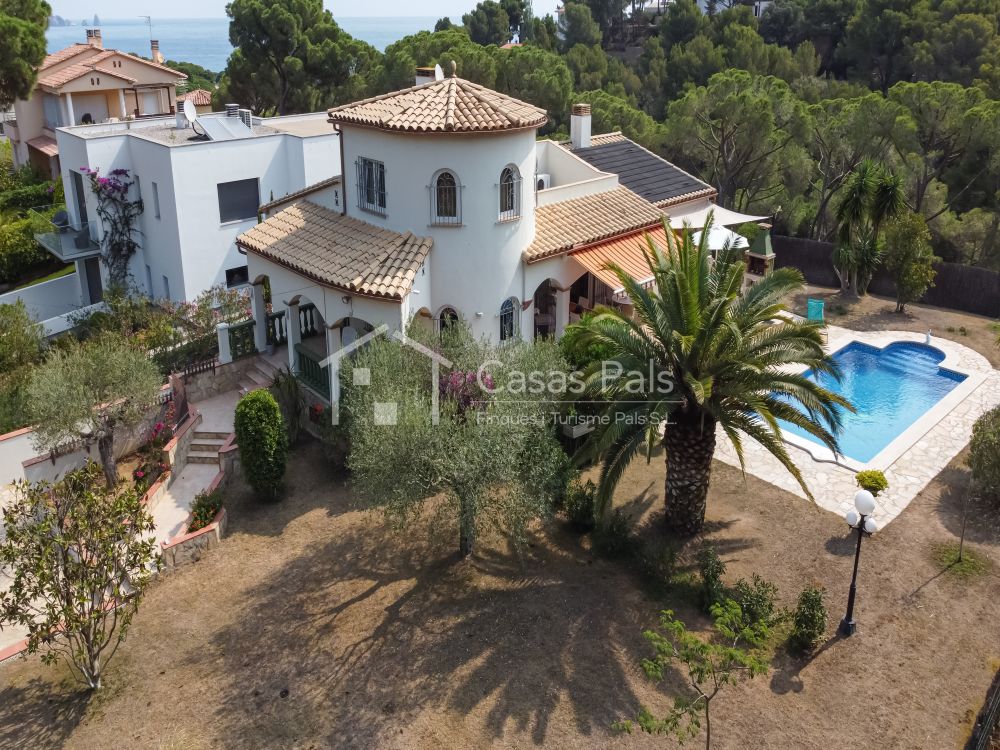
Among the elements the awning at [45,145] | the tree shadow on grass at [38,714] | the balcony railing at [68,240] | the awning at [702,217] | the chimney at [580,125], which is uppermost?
the chimney at [580,125]

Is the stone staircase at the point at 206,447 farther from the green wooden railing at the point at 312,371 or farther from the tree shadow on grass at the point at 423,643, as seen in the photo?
the tree shadow on grass at the point at 423,643

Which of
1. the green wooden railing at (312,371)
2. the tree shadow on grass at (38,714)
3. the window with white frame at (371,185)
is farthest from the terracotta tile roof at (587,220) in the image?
the tree shadow on grass at (38,714)

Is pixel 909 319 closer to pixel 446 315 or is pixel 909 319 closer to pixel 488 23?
pixel 446 315

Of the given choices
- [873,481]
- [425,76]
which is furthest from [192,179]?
[873,481]

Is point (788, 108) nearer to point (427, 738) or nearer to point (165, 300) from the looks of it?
point (165, 300)

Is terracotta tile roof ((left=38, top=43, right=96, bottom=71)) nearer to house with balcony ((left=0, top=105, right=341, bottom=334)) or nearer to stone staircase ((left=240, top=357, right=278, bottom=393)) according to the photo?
house with balcony ((left=0, top=105, right=341, bottom=334))

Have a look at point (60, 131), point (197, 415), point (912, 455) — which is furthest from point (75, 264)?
point (912, 455)
